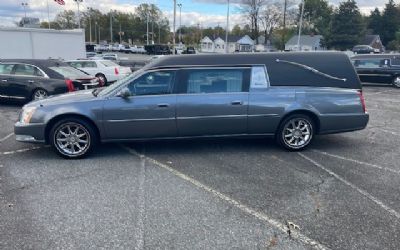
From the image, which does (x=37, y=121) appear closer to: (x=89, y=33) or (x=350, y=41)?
(x=350, y=41)

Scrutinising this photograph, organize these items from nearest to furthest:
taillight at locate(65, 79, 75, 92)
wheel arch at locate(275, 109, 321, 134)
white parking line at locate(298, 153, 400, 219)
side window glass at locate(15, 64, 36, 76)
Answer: white parking line at locate(298, 153, 400, 219)
wheel arch at locate(275, 109, 321, 134)
taillight at locate(65, 79, 75, 92)
side window glass at locate(15, 64, 36, 76)

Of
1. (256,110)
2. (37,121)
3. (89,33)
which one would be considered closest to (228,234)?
(256,110)

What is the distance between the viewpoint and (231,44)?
84.8 meters

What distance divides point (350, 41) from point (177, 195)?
195 ft

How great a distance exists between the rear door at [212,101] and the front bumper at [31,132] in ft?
7.12

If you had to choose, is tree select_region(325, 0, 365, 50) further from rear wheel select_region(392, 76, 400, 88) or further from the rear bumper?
the rear bumper

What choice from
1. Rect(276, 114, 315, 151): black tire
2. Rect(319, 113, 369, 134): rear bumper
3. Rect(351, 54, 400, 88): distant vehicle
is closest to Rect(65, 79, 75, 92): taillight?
Rect(276, 114, 315, 151): black tire

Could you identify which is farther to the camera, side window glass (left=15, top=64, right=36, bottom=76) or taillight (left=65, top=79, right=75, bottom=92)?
side window glass (left=15, top=64, right=36, bottom=76)

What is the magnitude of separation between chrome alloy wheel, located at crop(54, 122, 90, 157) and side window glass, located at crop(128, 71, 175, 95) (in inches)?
41.3

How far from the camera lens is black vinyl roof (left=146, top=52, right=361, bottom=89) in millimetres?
5875

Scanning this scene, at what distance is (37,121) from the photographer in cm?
539

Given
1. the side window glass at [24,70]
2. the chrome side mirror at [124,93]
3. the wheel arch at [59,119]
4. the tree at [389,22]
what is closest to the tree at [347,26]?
the tree at [389,22]

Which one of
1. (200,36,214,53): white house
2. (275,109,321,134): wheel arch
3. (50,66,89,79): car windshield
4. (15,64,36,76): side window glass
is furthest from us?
(200,36,214,53): white house

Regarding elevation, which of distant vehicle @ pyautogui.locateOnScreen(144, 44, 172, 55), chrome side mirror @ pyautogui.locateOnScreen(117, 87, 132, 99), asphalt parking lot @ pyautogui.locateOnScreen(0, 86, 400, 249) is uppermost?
distant vehicle @ pyautogui.locateOnScreen(144, 44, 172, 55)
